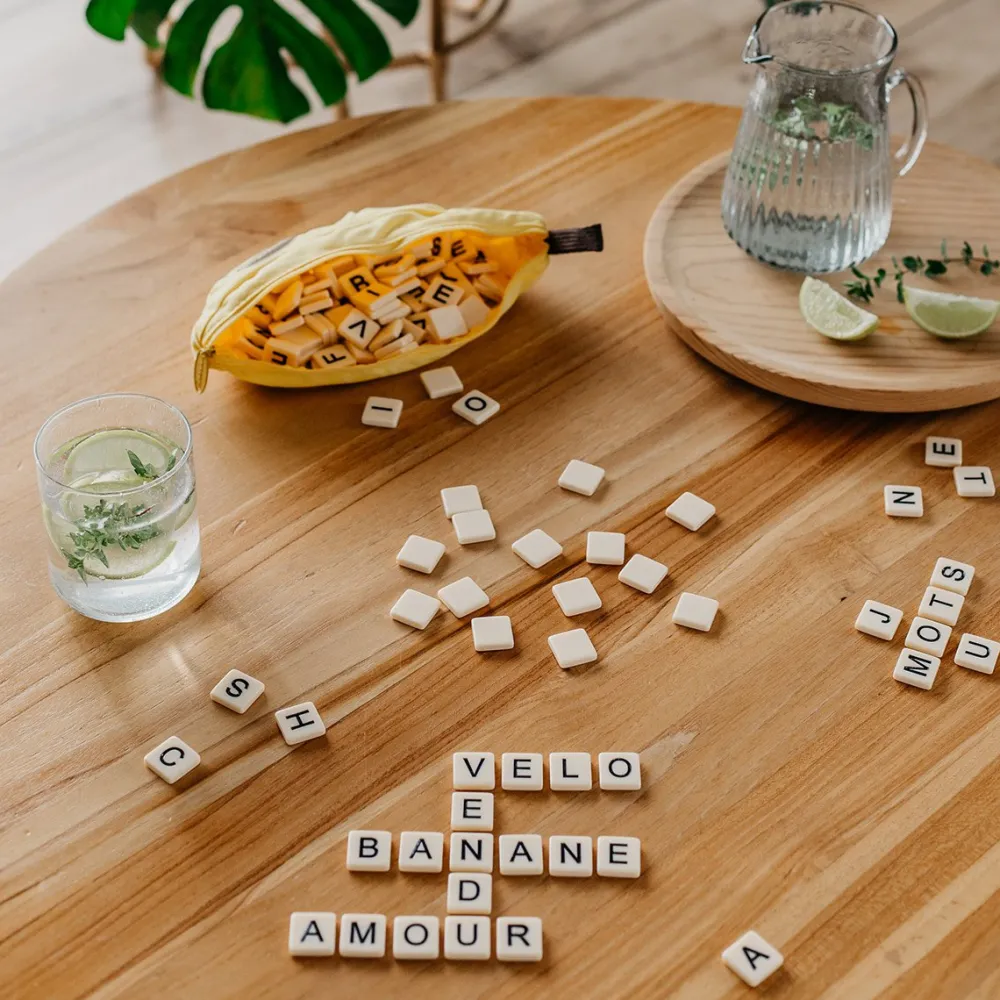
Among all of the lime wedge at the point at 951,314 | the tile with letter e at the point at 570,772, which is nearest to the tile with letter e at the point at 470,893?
the tile with letter e at the point at 570,772

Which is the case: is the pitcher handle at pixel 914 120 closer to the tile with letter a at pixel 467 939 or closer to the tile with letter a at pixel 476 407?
the tile with letter a at pixel 476 407

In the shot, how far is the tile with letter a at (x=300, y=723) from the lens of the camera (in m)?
1.10

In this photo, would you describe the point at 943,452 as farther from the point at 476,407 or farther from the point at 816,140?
the point at 476,407

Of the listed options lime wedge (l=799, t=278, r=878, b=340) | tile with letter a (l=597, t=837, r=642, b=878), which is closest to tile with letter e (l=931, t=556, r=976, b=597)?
lime wedge (l=799, t=278, r=878, b=340)

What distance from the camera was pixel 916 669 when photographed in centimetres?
116

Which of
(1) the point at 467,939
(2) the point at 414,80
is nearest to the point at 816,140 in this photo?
(1) the point at 467,939

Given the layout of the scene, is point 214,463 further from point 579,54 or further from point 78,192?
point 579,54

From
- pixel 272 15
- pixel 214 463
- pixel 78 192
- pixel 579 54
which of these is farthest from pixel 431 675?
pixel 579 54

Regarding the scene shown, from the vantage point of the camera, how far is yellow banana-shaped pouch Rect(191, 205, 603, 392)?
139 centimetres

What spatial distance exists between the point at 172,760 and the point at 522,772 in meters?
0.29

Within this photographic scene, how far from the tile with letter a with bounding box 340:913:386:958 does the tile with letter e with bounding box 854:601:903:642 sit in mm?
518

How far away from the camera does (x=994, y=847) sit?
1.04 metres

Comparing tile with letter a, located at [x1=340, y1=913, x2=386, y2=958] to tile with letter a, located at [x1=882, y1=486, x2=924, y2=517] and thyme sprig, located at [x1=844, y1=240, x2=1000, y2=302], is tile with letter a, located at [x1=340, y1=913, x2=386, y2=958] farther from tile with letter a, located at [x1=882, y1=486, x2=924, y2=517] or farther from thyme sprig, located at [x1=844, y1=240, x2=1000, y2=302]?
thyme sprig, located at [x1=844, y1=240, x2=1000, y2=302]

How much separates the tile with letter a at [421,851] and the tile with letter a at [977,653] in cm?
51
